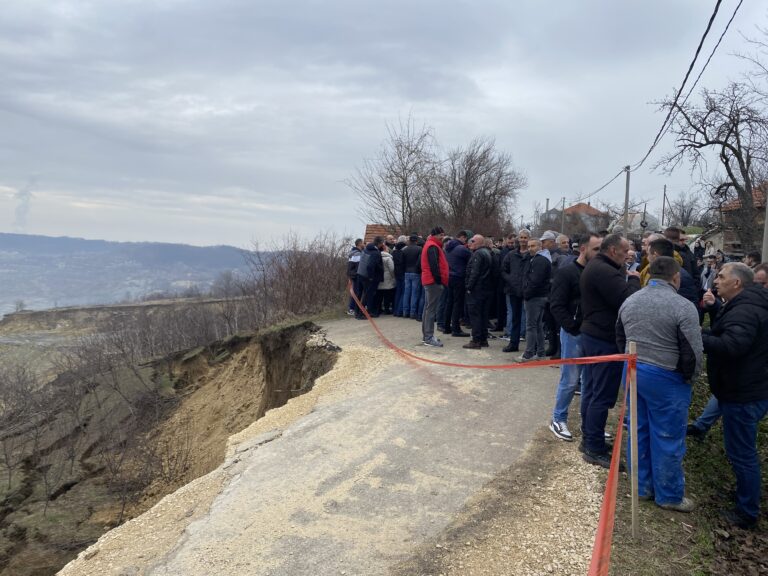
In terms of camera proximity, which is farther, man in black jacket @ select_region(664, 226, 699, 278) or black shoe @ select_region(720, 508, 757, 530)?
man in black jacket @ select_region(664, 226, 699, 278)

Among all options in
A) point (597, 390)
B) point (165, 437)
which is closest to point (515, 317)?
point (597, 390)

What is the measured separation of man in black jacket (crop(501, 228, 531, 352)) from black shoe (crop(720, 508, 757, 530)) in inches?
186

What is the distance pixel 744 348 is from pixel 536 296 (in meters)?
3.77

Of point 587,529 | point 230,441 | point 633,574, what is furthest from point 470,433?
point 230,441

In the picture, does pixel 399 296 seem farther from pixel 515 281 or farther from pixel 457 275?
pixel 515 281

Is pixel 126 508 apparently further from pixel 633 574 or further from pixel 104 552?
pixel 633 574

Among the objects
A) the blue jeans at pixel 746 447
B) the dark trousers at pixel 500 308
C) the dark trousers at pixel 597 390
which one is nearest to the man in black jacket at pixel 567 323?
the dark trousers at pixel 597 390

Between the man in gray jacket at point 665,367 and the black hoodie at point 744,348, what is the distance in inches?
14.2

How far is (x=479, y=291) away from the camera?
29.6 ft

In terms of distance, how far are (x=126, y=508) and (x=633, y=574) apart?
29.0 ft

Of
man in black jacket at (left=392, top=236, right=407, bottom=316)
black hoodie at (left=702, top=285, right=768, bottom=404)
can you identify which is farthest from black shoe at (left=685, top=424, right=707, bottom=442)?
man in black jacket at (left=392, top=236, right=407, bottom=316)

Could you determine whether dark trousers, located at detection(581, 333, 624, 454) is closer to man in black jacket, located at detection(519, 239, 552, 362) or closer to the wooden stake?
the wooden stake

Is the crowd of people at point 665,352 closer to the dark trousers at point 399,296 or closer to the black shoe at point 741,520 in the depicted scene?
the black shoe at point 741,520

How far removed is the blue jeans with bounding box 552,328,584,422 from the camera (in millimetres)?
5477
